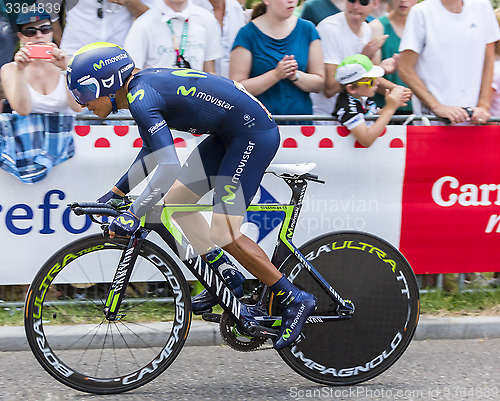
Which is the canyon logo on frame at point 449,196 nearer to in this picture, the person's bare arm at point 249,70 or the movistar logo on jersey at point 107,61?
the person's bare arm at point 249,70

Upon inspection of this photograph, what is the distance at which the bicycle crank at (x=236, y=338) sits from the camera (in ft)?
14.0

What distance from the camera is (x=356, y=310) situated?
450cm

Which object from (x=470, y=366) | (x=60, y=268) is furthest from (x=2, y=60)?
(x=470, y=366)

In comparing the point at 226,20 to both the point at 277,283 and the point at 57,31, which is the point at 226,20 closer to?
the point at 57,31

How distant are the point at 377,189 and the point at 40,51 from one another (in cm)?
260

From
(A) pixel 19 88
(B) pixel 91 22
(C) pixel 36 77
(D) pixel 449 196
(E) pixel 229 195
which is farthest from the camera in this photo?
(B) pixel 91 22

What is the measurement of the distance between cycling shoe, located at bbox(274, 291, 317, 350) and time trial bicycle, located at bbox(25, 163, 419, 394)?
6 cm

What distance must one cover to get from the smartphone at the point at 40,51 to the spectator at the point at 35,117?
19 millimetres

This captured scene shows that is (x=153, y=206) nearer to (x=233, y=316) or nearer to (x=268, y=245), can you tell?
(x=233, y=316)

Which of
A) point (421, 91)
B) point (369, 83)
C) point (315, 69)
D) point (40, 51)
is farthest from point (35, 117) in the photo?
point (421, 91)

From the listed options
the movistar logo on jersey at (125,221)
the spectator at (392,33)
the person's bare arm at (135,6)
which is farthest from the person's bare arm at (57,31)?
the movistar logo on jersey at (125,221)

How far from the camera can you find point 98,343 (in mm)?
4418

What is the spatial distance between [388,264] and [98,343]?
170cm

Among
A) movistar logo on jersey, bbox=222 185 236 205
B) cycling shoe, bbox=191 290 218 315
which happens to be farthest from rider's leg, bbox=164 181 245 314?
movistar logo on jersey, bbox=222 185 236 205
